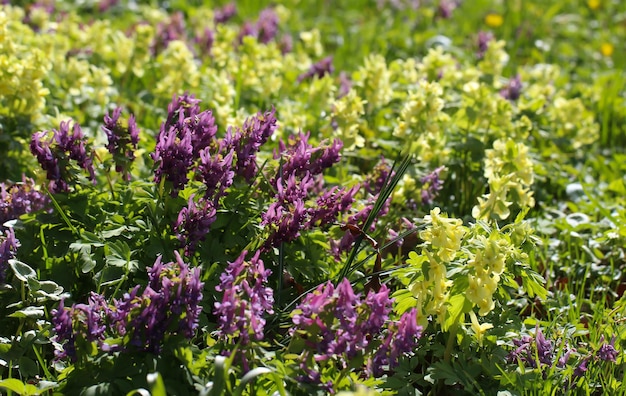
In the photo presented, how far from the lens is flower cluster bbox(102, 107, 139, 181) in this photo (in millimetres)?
2611

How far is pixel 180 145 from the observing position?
7.94ft

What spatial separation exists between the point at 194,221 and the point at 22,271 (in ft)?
1.68

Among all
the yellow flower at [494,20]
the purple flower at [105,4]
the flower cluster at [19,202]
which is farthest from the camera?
the yellow flower at [494,20]

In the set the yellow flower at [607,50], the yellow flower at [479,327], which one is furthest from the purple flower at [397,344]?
the yellow flower at [607,50]

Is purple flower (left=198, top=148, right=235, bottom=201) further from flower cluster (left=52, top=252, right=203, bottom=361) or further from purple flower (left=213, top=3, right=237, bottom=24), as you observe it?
purple flower (left=213, top=3, right=237, bottom=24)

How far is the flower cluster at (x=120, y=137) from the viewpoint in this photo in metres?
2.61

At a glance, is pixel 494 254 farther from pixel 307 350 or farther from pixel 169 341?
pixel 169 341

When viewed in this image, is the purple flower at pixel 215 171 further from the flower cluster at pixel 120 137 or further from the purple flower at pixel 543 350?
the purple flower at pixel 543 350

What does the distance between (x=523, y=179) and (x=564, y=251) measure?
0.61 m


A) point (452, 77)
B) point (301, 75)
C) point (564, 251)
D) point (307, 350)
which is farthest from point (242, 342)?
point (301, 75)

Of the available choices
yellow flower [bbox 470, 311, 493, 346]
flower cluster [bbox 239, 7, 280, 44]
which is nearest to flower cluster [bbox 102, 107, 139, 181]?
yellow flower [bbox 470, 311, 493, 346]

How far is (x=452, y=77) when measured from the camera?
4.34m

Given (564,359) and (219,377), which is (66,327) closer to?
(219,377)

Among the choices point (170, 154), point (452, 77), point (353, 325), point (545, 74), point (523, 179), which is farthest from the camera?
point (545, 74)
